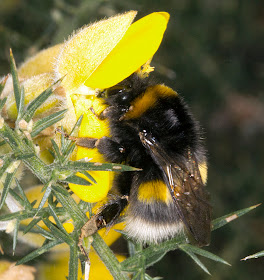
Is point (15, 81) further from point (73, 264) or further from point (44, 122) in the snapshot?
point (73, 264)

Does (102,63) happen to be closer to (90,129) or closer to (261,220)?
(90,129)

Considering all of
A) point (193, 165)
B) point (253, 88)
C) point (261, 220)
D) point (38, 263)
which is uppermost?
point (193, 165)

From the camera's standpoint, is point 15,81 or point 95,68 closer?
point 15,81

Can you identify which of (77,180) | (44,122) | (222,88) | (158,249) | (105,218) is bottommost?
(222,88)

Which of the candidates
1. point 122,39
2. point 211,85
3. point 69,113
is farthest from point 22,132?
point 211,85

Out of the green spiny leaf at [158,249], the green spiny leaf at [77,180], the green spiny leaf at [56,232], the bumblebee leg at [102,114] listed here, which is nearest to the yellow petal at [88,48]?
the bumblebee leg at [102,114]

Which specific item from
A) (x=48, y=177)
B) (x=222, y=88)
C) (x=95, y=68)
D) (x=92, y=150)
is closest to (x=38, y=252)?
(x=48, y=177)

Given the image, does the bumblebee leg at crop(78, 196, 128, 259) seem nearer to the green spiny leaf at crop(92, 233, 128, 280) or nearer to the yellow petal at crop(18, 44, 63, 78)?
the green spiny leaf at crop(92, 233, 128, 280)
